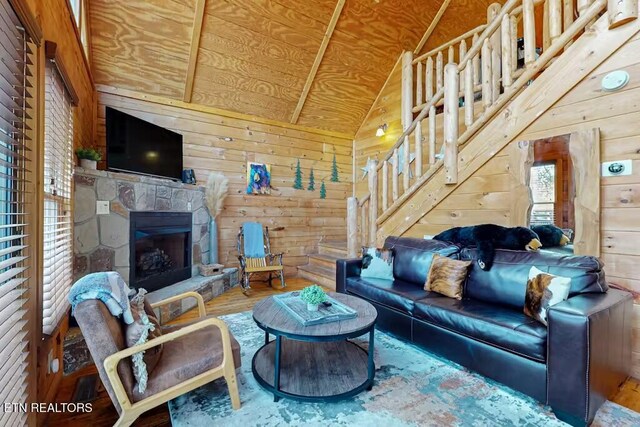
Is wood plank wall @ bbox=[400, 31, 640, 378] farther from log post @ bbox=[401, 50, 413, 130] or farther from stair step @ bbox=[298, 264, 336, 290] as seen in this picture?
stair step @ bbox=[298, 264, 336, 290]

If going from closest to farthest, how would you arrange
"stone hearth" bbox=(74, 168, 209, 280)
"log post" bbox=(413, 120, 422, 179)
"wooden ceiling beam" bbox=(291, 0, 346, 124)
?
"stone hearth" bbox=(74, 168, 209, 280), "log post" bbox=(413, 120, 422, 179), "wooden ceiling beam" bbox=(291, 0, 346, 124)

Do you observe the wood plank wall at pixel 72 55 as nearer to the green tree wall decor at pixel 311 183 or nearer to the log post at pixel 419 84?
the green tree wall decor at pixel 311 183

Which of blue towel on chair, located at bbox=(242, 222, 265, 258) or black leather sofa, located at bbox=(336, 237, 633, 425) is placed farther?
blue towel on chair, located at bbox=(242, 222, 265, 258)

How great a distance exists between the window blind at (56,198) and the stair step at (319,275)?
299cm

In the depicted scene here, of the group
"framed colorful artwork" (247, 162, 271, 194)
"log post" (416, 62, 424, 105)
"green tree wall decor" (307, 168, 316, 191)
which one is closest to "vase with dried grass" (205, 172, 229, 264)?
"framed colorful artwork" (247, 162, 271, 194)

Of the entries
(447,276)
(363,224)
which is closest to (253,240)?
(363,224)

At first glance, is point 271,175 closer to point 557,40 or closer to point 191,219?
point 191,219

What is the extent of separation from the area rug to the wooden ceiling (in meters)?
3.61

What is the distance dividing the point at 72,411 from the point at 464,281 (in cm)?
275

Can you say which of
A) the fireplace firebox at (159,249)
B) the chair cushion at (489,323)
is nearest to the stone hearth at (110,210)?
the fireplace firebox at (159,249)

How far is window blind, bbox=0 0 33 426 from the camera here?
1236 millimetres

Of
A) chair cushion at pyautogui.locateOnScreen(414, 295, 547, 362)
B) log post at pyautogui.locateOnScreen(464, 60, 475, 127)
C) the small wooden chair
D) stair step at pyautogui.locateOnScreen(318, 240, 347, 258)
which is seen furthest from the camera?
stair step at pyautogui.locateOnScreen(318, 240, 347, 258)

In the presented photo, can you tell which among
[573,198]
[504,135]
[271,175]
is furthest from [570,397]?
[271,175]

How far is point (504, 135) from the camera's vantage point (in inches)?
118
